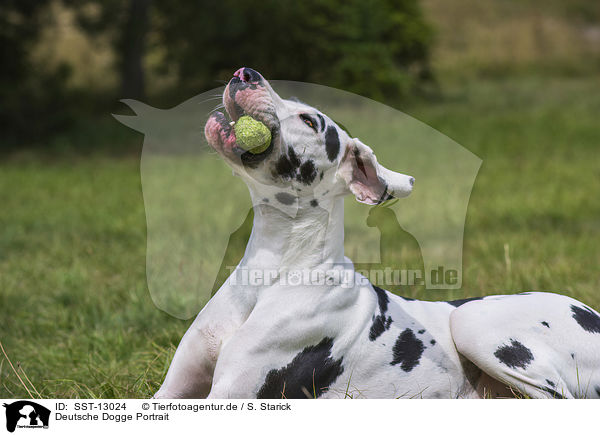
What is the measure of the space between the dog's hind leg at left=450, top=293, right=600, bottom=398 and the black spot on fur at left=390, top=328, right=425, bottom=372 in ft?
0.63

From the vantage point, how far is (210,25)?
49.4 ft

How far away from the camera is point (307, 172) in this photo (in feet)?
9.80

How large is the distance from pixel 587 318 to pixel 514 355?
442 millimetres

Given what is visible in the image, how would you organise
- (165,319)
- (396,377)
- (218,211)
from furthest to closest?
(218,211)
(165,319)
(396,377)

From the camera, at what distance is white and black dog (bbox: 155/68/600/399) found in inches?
112

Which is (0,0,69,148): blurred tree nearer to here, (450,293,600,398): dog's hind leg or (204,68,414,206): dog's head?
(204,68,414,206): dog's head

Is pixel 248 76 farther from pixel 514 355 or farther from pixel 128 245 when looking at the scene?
pixel 128 245

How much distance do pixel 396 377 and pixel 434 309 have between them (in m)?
0.43

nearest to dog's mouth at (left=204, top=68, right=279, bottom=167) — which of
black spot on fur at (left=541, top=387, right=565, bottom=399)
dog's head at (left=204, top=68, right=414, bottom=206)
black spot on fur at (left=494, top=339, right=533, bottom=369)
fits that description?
dog's head at (left=204, top=68, right=414, bottom=206)

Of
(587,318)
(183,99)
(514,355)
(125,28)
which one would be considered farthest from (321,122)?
(125,28)

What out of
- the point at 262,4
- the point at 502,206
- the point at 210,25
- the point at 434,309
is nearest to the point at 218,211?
the point at 502,206

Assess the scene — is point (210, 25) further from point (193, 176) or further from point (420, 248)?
point (420, 248)
